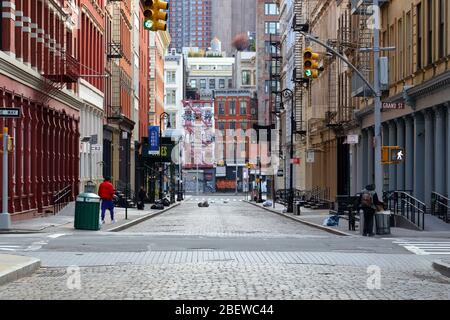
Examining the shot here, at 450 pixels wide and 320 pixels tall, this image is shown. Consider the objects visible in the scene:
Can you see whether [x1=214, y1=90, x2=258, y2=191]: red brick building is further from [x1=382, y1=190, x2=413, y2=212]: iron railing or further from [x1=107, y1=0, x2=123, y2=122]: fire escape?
[x1=382, y1=190, x2=413, y2=212]: iron railing

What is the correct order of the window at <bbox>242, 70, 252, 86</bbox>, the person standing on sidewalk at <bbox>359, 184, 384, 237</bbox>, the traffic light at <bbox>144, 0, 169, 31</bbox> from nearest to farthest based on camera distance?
1. the traffic light at <bbox>144, 0, 169, 31</bbox>
2. the person standing on sidewalk at <bbox>359, 184, 384, 237</bbox>
3. the window at <bbox>242, 70, 252, 86</bbox>

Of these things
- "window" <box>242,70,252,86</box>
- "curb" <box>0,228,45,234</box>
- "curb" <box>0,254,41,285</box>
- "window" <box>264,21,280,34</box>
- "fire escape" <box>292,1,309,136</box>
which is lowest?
"curb" <box>0,228,45,234</box>

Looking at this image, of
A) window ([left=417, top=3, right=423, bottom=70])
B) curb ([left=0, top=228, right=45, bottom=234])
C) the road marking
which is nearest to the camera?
the road marking

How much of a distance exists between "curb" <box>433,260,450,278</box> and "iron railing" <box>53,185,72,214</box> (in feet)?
90.9

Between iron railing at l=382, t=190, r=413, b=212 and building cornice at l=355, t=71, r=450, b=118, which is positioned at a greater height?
building cornice at l=355, t=71, r=450, b=118

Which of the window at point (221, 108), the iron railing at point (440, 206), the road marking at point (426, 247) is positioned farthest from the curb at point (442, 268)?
the window at point (221, 108)

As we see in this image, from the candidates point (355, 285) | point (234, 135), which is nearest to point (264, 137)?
point (234, 135)

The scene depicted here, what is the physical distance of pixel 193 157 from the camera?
17438 centimetres

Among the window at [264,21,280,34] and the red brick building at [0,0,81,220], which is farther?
the window at [264,21,280,34]

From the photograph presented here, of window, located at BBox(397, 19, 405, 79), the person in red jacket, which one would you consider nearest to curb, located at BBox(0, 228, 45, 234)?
the person in red jacket

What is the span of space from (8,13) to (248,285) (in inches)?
894

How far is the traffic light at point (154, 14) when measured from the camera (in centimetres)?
2069

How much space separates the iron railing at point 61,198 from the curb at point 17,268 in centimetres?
2547

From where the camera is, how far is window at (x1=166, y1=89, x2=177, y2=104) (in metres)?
179
